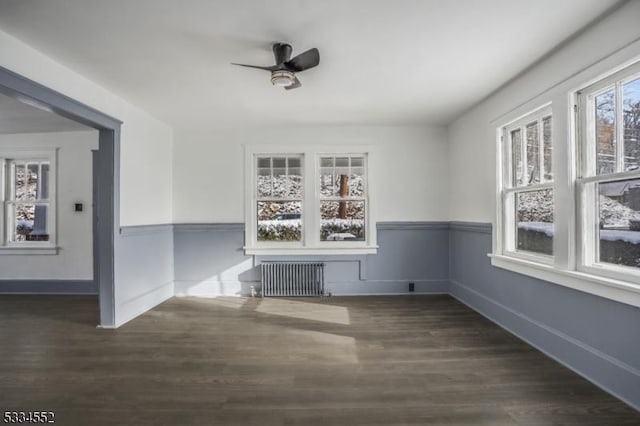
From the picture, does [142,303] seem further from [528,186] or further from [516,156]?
[516,156]

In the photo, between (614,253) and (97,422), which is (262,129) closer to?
(97,422)

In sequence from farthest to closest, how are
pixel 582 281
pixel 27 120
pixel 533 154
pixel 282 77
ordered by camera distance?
pixel 27 120 < pixel 533 154 < pixel 282 77 < pixel 582 281

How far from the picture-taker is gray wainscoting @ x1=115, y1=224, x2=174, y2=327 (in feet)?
11.3

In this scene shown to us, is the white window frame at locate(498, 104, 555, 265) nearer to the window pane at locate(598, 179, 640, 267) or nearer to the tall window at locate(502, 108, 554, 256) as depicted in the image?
the tall window at locate(502, 108, 554, 256)

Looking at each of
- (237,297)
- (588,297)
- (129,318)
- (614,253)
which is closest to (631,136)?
(614,253)

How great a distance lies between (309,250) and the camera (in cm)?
454

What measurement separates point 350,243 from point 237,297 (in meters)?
1.86

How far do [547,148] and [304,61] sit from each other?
2291 mm

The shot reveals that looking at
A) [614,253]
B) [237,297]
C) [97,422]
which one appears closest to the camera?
[97,422]

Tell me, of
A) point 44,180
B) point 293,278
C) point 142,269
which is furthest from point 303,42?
point 44,180

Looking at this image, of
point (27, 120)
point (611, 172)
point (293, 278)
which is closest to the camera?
point (611, 172)

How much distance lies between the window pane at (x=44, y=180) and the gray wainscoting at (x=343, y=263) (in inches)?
88.5

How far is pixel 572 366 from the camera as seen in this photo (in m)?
2.36

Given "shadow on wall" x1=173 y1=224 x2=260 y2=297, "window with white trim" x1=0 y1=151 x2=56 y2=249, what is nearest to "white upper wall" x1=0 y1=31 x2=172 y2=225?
"shadow on wall" x1=173 y1=224 x2=260 y2=297
